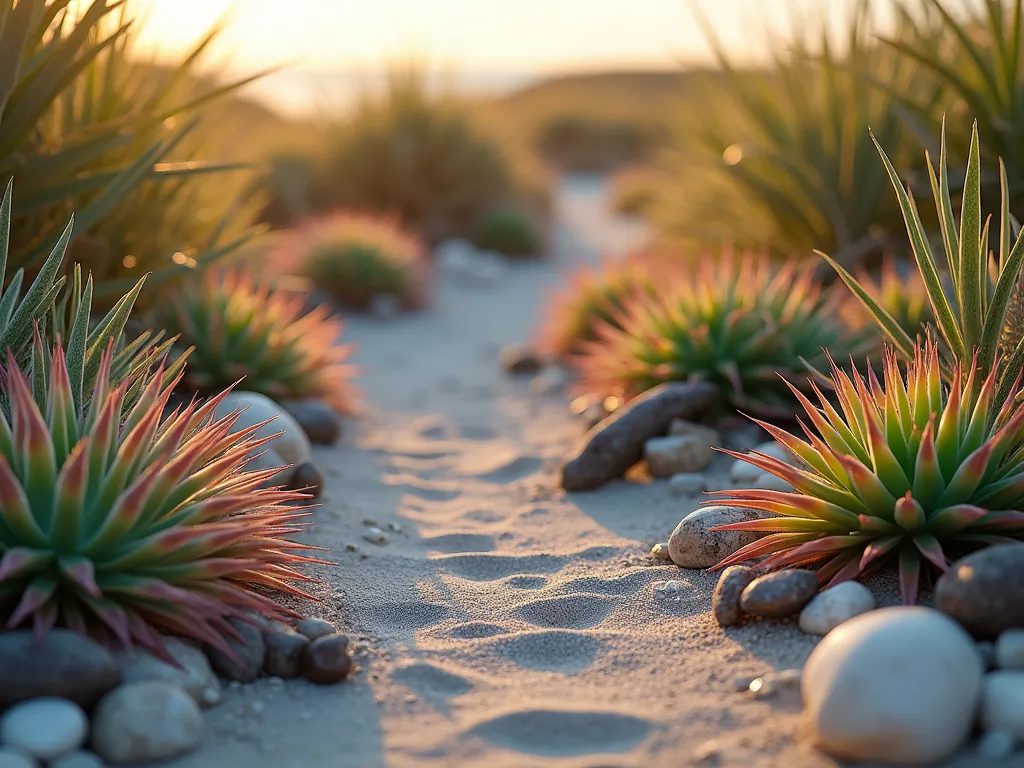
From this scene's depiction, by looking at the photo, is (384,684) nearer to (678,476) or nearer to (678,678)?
(678,678)

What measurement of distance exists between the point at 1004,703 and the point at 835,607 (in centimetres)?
49

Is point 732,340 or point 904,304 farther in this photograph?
point 904,304

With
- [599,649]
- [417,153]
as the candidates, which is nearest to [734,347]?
[599,649]

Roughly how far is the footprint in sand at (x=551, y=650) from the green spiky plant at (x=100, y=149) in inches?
76.2

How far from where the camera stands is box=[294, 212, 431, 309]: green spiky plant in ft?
26.3

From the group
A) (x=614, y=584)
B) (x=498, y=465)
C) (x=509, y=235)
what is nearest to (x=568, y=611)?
(x=614, y=584)

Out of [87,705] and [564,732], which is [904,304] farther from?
[87,705]

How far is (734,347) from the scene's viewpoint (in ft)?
14.4

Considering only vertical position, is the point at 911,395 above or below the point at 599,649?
above

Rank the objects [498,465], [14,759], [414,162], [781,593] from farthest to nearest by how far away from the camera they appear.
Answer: [414,162]
[498,465]
[781,593]
[14,759]

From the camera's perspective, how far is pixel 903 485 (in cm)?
252

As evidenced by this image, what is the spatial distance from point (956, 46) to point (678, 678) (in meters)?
4.60

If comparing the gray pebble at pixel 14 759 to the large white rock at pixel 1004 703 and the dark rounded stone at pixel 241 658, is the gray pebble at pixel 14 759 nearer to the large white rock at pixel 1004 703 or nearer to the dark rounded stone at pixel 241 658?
the dark rounded stone at pixel 241 658

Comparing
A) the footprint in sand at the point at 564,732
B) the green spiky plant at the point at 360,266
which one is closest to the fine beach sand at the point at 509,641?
the footprint in sand at the point at 564,732
